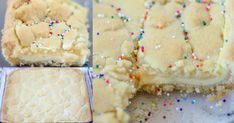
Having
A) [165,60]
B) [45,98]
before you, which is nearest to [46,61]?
[45,98]

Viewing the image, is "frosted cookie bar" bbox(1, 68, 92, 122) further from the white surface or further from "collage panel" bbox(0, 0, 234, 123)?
the white surface

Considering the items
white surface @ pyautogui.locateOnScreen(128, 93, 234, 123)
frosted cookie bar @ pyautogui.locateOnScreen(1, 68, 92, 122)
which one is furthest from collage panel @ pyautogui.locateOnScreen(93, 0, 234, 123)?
frosted cookie bar @ pyautogui.locateOnScreen(1, 68, 92, 122)

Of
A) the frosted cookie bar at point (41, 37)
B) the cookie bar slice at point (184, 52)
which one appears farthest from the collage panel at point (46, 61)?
the cookie bar slice at point (184, 52)

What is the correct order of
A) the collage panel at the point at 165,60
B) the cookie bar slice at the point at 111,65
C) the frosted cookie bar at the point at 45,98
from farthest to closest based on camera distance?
1. the collage panel at the point at 165,60
2. the cookie bar slice at the point at 111,65
3. the frosted cookie bar at the point at 45,98

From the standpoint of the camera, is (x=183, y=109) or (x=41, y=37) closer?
(x=41, y=37)

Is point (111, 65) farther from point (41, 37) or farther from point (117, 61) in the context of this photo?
point (41, 37)

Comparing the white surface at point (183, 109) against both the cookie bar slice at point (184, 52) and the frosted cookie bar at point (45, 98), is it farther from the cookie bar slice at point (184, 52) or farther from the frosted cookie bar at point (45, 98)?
the frosted cookie bar at point (45, 98)
